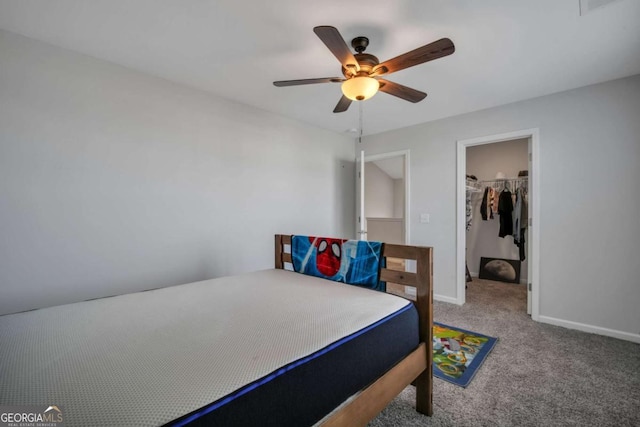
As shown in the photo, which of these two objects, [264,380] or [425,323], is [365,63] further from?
[264,380]

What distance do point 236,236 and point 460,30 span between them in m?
2.56

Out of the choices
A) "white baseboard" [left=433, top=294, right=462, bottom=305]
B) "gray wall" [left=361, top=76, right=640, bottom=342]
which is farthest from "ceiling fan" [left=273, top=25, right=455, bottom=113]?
"white baseboard" [left=433, top=294, right=462, bottom=305]

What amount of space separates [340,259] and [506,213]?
11.3 ft

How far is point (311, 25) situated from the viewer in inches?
67.9

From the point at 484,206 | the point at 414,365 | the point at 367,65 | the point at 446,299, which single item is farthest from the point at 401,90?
the point at 484,206

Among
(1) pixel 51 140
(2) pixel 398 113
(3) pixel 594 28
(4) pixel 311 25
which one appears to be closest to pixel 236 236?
(1) pixel 51 140

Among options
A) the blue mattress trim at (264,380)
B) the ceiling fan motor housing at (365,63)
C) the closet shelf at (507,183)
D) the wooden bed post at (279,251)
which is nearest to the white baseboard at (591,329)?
the closet shelf at (507,183)

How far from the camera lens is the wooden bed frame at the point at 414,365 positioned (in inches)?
44.6

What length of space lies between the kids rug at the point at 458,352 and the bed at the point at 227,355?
1.65 feet

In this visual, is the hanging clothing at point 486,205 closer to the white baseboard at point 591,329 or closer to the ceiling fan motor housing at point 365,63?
the white baseboard at point 591,329

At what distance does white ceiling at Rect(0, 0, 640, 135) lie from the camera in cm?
159

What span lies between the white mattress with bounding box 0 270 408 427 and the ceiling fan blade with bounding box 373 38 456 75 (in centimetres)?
139

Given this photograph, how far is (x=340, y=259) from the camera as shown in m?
1.87

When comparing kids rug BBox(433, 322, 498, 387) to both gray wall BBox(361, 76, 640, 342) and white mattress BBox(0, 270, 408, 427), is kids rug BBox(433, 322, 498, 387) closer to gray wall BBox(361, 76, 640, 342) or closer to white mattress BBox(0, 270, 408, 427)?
white mattress BBox(0, 270, 408, 427)
